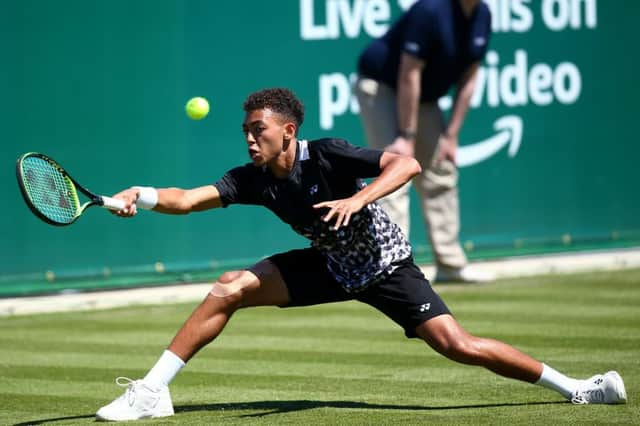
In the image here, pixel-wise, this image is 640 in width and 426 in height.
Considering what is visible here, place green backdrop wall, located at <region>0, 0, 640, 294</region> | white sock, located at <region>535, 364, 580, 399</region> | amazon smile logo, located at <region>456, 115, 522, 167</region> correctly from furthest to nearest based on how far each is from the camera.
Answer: amazon smile logo, located at <region>456, 115, 522, 167</region> → green backdrop wall, located at <region>0, 0, 640, 294</region> → white sock, located at <region>535, 364, 580, 399</region>

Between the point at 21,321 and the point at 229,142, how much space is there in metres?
→ 2.57

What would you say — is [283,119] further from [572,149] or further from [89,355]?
[572,149]

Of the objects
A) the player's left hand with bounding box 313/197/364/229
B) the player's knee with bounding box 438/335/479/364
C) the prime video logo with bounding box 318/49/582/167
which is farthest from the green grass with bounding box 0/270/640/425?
the prime video logo with bounding box 318/49/582/167

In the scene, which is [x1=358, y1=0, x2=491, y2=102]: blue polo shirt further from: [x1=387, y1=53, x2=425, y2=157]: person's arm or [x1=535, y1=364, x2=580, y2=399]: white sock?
[x1=535, y1=364, x2=580, y2=399]: white sock

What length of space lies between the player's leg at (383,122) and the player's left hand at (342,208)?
5217mm

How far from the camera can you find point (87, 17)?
11750 millimetres

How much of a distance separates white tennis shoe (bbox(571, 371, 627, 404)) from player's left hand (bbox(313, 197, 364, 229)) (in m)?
1.40

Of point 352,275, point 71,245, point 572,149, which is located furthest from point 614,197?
point 352,275

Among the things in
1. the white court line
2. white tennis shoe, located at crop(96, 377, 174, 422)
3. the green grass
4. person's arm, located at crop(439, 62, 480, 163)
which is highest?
person's arm, located at crop(439, 62, 480, 163)

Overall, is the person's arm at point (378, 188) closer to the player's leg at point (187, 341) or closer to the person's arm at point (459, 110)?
the player's leg at point (187, 341)

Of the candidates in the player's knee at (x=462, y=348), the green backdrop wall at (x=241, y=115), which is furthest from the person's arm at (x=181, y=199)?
the green backdrop wall at (x=241, y=115)

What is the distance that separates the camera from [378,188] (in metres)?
6.68

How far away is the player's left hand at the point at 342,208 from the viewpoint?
6.49 m

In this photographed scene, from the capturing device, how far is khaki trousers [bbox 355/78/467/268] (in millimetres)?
11875
